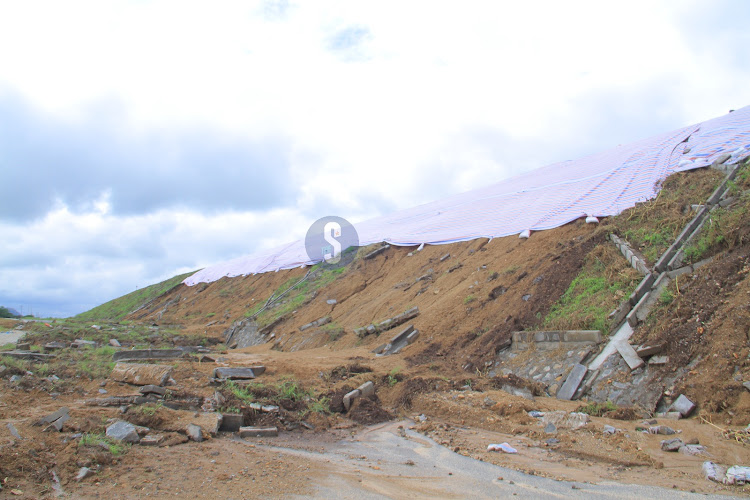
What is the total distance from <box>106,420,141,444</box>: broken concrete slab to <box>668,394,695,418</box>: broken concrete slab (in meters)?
6.05

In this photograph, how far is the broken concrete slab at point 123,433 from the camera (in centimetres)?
464

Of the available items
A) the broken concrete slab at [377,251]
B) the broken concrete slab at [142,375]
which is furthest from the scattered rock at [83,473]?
the broken concrete slab at [377,251]

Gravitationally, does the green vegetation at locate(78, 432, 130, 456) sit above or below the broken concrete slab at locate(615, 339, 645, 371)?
above

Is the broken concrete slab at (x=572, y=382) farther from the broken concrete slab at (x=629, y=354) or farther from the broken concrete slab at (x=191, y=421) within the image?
the broken concrete slab at (x=191, y=421)

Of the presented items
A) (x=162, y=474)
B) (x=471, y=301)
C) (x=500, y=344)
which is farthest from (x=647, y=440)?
(x=471, y=301)

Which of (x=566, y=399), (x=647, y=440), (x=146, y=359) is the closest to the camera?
(x=647, y=440)

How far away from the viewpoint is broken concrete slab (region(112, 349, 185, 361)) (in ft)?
30.6

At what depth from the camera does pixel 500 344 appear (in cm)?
918

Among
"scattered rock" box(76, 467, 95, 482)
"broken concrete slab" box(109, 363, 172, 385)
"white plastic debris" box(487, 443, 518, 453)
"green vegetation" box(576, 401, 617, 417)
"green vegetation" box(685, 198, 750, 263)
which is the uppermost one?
"green vegetation" box(685, 198, 750, 263)

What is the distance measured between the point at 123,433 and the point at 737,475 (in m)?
5.61

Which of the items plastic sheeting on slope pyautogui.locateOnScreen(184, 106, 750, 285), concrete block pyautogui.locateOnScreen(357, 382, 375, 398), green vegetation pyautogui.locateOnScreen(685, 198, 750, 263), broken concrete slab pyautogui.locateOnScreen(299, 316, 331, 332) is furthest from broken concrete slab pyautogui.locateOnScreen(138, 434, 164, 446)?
plastic sheeting on slope pyautogui.locateOnScreen(184, 106, 750, 285)

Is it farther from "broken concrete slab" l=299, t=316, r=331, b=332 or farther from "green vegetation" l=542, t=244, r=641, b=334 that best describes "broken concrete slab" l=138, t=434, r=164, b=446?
"broken concrete slab" l=299, t=316, r=331, b=332

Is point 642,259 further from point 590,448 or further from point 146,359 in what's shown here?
point 146,359

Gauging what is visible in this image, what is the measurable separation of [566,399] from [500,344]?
2.17 metres
